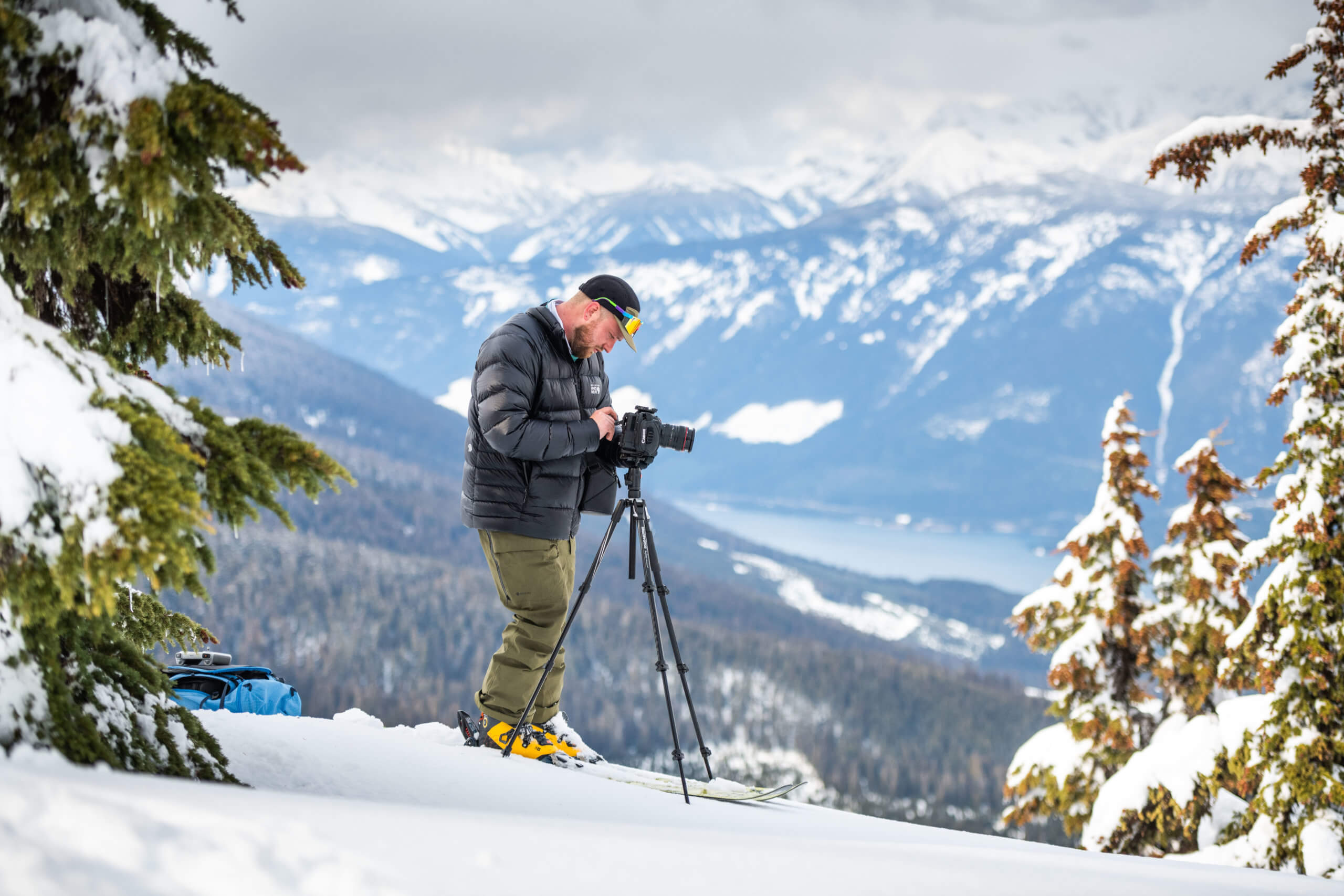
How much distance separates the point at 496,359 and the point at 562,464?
0.58 meters

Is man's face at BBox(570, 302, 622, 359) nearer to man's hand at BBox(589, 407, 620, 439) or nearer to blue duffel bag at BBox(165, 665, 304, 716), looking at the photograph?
man's hand at BBox(589, 407, 620, 439)

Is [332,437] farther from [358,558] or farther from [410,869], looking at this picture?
[410,869]

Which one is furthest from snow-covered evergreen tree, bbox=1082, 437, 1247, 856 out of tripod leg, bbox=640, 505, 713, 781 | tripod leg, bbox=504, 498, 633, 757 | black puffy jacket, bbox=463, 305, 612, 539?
black puffy jacket, bbox=463, 305, 612, 539

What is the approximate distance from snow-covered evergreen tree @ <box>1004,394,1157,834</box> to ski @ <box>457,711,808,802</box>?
8514mm

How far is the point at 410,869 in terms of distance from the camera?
196 centimetres

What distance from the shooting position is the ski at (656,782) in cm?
431

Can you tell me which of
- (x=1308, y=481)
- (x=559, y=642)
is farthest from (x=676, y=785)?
(x=1308, y=481)

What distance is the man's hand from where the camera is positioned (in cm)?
416

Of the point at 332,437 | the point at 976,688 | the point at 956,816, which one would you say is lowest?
the point at 956,816

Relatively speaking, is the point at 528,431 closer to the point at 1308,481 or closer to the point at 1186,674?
the point at 1308,481

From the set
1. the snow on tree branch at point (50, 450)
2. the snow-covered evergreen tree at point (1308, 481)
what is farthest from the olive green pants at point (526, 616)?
the snow-covered evergreen tree at point (1308, 481)

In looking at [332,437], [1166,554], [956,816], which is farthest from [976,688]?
[332,437]

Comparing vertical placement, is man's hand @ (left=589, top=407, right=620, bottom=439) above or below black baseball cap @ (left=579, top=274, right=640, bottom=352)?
below

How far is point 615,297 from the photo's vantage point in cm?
421
